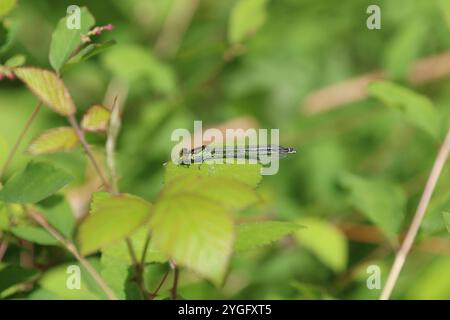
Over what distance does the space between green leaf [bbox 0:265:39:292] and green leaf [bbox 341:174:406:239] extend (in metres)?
0.51

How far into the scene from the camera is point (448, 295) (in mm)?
1221

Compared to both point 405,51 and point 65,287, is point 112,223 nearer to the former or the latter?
point 65,287

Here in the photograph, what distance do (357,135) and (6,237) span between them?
1.16 metres

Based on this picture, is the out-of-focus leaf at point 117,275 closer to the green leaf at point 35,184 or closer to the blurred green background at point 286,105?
the green leaf at point 35,184

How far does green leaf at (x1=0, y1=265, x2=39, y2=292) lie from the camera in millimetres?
740

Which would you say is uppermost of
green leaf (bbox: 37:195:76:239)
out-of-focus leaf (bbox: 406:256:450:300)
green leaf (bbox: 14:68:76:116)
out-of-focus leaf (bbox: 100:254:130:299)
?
green leaf (bbox: 14:68:76:116)

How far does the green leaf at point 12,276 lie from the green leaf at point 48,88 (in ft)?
0.75

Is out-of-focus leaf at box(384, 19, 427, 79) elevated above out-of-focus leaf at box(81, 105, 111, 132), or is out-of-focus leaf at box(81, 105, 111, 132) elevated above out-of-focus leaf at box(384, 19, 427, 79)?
out-of-focus leaf at box(384, 19, 427, 79)

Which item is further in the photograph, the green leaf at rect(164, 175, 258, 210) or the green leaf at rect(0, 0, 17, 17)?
the green leaf at rect(0, 0, 17, 17)

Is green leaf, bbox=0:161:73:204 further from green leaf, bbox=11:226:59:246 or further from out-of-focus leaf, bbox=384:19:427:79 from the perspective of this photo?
out-of-focus leaf, bbox=384:19:427:79

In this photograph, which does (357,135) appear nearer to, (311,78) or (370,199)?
(311,78)

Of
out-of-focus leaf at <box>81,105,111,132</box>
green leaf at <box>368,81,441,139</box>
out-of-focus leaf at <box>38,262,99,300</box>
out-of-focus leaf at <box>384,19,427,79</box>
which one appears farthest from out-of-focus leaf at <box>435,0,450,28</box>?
out-of-focus leaf at <box>38,262,99,300</box>

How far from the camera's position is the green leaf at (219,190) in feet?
1.55

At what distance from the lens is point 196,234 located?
0.45 metres
